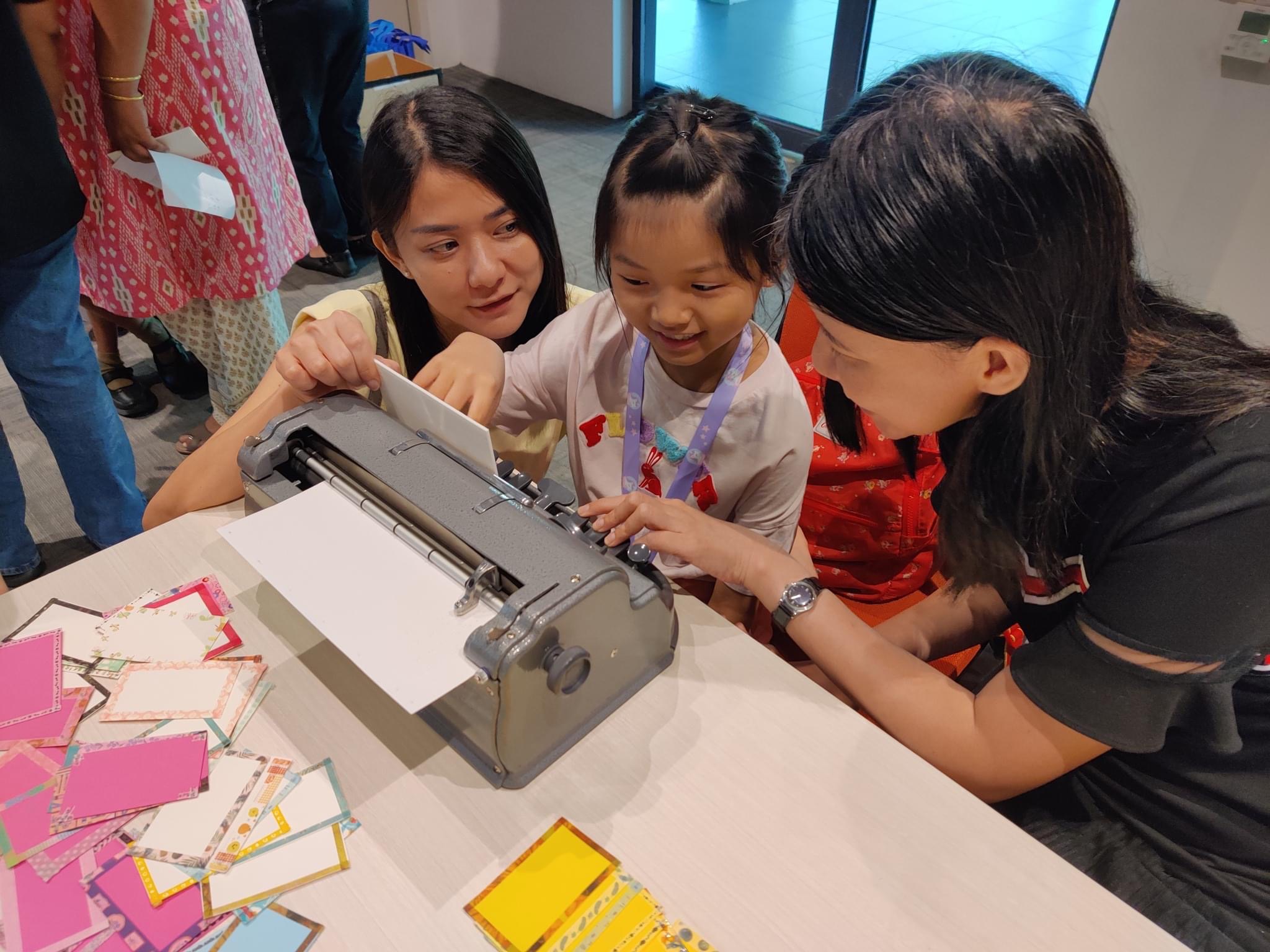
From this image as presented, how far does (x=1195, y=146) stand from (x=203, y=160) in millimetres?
2519

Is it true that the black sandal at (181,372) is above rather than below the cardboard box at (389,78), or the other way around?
below

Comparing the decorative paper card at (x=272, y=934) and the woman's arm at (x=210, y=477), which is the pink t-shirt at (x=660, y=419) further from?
the decorative paper card at (x=272, y=934)

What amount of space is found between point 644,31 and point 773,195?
3.59m

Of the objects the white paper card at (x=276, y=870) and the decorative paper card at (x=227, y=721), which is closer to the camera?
the white paper card at (x=276, y=870)

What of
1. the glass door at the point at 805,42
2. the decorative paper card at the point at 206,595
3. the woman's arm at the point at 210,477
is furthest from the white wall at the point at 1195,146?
the decorative paper card at the point at 206,595

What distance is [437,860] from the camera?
2.24 feet

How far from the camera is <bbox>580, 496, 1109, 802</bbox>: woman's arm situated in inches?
30.4

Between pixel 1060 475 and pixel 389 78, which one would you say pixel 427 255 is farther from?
pixel 389 78

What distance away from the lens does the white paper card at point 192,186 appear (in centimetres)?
160

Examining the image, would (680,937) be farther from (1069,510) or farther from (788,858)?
(1069,510)

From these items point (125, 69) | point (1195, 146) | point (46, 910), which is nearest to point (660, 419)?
point (46, 910)

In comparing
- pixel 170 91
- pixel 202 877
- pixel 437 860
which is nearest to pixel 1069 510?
pixel 437 860

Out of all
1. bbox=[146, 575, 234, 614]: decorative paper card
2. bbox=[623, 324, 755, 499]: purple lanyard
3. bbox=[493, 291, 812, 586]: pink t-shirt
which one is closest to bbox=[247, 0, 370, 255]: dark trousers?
bbox=[493, 291, 812, 586]: pink t-shirt

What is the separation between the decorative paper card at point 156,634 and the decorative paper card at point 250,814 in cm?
17
